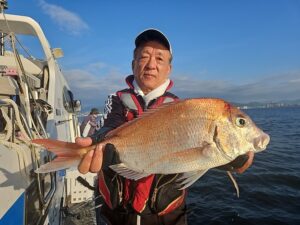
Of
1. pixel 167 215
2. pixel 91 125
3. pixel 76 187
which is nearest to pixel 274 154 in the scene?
pixel 91 125

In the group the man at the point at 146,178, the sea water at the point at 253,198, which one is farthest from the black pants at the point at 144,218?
the sea water at the point at 253,198

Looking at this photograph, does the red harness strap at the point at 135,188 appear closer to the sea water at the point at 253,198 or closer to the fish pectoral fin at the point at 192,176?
the fish pectoral fin at the point at 192,176

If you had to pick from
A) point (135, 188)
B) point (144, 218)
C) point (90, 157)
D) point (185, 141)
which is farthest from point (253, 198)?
point (90, 157)

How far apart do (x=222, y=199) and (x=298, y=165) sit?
5.85 metres

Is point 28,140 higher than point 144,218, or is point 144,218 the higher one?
point 28,140

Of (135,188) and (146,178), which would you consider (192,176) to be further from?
(135,188)

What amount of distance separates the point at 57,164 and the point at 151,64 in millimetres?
1526

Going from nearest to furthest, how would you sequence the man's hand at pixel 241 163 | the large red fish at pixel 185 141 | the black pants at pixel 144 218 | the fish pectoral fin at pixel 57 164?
the fish pectoral fin at pixel 57 164 < the large red fish at pixel 185 141 < the man's hand at pixel 241 163 < the black pants at pixel 144 218

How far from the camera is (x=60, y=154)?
95.0 inches

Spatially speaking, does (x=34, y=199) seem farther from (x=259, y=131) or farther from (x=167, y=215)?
(x=259, y=131)

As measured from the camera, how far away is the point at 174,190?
3.29m

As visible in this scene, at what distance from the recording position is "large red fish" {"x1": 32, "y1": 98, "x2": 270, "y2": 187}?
103 inches

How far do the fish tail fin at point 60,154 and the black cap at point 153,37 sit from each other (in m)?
1.49

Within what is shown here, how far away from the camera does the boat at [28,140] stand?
2830mm
